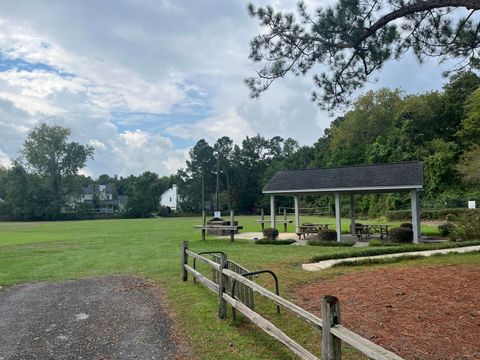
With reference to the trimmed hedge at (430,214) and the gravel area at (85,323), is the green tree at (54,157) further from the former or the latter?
the gravel area at (85,323)

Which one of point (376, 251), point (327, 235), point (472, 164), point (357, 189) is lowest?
point (376, 251)

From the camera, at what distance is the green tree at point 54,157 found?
216 feet

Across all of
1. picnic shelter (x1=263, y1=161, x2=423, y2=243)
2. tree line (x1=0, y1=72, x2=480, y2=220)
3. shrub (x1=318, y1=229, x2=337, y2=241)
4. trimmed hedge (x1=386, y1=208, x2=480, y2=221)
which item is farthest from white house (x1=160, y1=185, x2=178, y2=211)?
shrub (x1=318, y1=229, x2=337, y2=241)

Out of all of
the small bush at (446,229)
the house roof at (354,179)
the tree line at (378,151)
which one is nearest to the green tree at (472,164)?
the tree line at (378,151)

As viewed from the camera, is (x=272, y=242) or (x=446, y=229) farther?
(x=446, y=229)

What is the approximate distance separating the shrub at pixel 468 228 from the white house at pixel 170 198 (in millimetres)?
64935

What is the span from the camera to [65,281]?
995 cm

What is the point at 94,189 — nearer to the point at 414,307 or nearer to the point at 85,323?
the point at 85,323

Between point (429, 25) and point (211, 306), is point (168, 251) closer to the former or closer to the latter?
point (211, 306)

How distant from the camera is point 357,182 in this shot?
1867 centimetres

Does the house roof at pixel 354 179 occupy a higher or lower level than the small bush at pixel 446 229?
higher

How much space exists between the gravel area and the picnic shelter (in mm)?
11916

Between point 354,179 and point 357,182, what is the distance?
0.36 m

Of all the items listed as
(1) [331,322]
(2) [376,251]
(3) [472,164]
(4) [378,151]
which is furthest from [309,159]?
(1) [331,322]
